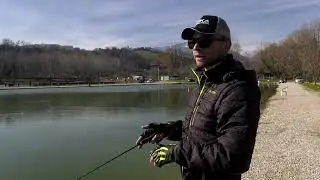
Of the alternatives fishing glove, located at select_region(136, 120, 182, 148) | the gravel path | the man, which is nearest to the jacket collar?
the man

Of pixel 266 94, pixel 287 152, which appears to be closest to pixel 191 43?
pixel 287 152

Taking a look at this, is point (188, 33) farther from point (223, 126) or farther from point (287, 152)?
point (287, 152)

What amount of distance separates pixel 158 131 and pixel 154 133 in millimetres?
39

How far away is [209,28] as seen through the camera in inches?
103

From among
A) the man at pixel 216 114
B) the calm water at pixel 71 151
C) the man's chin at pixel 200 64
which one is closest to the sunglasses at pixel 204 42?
the man at pixel 216 114

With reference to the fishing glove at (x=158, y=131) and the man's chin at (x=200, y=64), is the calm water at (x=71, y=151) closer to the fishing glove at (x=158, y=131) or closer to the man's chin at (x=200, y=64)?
the fishing glove at (x=158, y=131)

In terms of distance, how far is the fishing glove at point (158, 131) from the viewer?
3.28 m

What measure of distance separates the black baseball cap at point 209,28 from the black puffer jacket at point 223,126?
0.18m

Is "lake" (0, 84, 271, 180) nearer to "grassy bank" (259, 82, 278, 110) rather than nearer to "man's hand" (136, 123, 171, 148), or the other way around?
"grassy bank" (259, 82, 278, 110)

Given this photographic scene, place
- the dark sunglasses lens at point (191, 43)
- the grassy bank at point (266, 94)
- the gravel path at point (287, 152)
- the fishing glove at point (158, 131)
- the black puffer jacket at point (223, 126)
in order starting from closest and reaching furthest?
1. the black puffer jacket at point (223, 126)
2. the dark sunglasses lens at point (191, 43)
3. the fishing glove at point (158, 131)
4. the gravel path at point (287, 152)
5. the grassy bank at point (266, 94)

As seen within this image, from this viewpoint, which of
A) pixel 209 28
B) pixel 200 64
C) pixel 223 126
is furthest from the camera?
pixel 200 64

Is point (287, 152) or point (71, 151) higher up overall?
point (287, 152)

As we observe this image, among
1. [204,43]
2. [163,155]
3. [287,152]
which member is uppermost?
[204,43]

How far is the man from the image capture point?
2.33 meters
